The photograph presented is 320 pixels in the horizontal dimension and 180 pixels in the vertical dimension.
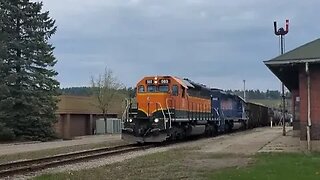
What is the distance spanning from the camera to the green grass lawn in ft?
41.4

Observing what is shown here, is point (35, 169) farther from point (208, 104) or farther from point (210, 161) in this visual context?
point (208, 104)

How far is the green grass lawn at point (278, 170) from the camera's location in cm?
1263

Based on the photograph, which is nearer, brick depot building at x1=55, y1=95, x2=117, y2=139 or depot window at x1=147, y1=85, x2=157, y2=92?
depot window at x1=147, y1=85, x2=157, y2=92

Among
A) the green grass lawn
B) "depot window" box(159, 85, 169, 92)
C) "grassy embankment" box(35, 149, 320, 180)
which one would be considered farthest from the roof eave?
"depot window" box(159, 85, 169, 92)

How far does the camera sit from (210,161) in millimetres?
18375

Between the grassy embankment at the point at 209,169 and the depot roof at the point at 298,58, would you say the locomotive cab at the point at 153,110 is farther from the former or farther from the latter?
the grassy embankment at the point at 209,169

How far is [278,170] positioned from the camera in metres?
14.1

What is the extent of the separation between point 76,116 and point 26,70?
15.9 m

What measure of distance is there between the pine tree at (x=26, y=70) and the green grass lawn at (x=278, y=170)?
2477 centimetres

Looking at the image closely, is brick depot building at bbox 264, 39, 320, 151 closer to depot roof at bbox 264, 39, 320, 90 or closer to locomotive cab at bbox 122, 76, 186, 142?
depot roof at bbox 264, 39, 320, 90

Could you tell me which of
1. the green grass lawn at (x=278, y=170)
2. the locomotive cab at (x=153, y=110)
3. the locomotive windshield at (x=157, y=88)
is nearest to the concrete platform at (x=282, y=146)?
the green grass lawn at (x=278, y=170)

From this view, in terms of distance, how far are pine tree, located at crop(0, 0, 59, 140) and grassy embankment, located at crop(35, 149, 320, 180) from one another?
68.1 ft

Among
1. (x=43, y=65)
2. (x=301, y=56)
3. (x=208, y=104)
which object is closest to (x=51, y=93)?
(x=43, y=65)

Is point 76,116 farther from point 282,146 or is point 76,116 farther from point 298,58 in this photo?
point 298,58
